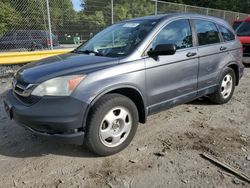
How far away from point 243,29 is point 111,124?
9.67m

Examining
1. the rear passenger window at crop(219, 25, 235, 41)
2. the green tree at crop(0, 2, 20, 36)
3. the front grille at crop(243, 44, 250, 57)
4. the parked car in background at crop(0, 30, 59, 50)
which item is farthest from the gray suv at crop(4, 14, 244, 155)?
the front grille at crop(243, 44, 250, 57)

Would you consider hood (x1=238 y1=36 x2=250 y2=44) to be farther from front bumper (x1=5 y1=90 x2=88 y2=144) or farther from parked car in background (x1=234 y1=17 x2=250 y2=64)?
front bumper (x1=5 y1=90 x2=88 y2=144)

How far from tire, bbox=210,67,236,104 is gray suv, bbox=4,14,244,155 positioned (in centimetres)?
30

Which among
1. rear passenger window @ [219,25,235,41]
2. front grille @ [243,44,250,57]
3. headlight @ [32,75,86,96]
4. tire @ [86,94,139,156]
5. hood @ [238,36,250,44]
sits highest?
rear passenger window @ [219,25,235,41]

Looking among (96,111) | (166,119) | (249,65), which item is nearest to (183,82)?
(166,119)

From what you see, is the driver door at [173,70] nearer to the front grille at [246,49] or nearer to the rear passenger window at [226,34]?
the rear passenger window at [226,34]

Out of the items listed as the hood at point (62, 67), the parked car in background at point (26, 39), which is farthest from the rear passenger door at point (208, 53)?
the parked car in background at point (26, 39)

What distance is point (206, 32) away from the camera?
5.23 metres

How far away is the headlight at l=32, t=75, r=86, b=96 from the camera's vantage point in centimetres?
338

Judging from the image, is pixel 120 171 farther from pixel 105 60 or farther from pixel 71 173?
pixel 105 60

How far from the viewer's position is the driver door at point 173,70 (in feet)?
13.6

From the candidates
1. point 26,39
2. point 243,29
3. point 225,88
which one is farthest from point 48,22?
point 243,29

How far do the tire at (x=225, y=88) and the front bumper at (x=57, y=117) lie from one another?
314 cm

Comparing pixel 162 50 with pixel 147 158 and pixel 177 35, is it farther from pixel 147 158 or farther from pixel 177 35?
pixel 147 158
